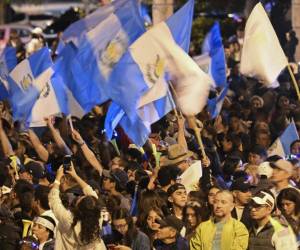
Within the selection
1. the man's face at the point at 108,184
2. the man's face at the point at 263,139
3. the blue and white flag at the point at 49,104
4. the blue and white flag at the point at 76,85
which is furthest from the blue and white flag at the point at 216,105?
the man's face at the point at 108,184

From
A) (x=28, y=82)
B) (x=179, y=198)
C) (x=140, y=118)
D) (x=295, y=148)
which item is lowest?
(x=295, y=148)

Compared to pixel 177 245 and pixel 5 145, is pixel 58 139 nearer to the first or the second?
pixel 5 145

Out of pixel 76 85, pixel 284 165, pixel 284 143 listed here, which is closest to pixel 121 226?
pixel 284 165

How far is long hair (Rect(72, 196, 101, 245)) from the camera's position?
11812mm

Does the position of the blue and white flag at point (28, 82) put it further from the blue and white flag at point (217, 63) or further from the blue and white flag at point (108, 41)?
the blue and white flag at point (217, 63)

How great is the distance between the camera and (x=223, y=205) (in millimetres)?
12086

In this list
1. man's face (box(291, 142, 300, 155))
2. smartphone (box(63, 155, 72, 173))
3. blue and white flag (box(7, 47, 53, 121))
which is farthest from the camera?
blue and white flag (box(7, 47, 53, 121))

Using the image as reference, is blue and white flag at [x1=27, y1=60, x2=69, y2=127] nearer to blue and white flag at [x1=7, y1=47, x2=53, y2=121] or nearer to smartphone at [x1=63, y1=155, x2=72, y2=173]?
blue and white flag at [x1=7, y1=47, x2=53, y2=121]

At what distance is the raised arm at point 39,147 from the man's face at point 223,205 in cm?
500

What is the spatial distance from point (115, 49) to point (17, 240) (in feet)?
15.2

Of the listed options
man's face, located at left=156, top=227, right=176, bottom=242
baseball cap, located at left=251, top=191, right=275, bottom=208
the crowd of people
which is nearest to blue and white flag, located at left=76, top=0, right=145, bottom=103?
the crowd of people

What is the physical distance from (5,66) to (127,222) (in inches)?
326

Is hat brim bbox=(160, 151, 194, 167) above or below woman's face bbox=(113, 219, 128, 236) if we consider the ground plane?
below

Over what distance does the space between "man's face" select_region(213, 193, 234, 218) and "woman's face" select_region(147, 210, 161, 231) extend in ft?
1.59
